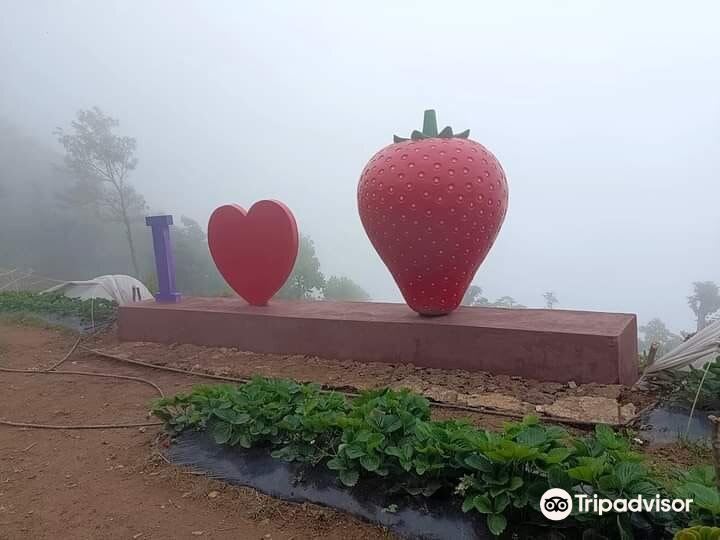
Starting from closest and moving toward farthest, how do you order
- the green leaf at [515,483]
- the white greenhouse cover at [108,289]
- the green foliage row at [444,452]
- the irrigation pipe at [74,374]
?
the green foliage row at [444,452]
the green leaf at [515,483]
the irrigation pipe at [74,374]
the white greenhouse cover at [108,289]

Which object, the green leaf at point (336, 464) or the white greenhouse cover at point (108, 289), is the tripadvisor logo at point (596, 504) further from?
the white greenhouse cover at point (108, 289)

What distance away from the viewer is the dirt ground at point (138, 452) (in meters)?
2.34

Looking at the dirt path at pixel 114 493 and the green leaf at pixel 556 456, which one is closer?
the green leaf at pixel 556 456

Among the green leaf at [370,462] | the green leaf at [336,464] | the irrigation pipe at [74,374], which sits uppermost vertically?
the green leaf at [370,462]

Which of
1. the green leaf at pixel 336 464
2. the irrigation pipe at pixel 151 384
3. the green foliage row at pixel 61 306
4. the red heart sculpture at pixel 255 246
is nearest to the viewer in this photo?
the green leaf at pixel 336 464

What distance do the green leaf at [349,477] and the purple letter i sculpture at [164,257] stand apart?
4532 mm

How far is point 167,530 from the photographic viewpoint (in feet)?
7.61

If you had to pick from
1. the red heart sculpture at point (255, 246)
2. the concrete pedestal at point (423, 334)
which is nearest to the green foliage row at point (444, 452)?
the concrete pedestal at point (423, 334)

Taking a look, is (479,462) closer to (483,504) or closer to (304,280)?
(483,504)

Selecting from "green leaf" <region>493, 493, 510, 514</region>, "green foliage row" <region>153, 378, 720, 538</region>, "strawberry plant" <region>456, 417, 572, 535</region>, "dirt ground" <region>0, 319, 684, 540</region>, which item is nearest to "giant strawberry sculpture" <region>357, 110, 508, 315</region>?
"dirt ground" <region>0, 319, 684, 540</region>

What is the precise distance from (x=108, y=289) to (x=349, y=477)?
8014 millimetres

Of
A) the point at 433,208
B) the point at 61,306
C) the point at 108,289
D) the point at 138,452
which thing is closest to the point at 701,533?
the point at 138,452

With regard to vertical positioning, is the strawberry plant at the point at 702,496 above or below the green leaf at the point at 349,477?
above

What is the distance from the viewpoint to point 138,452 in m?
3.16
